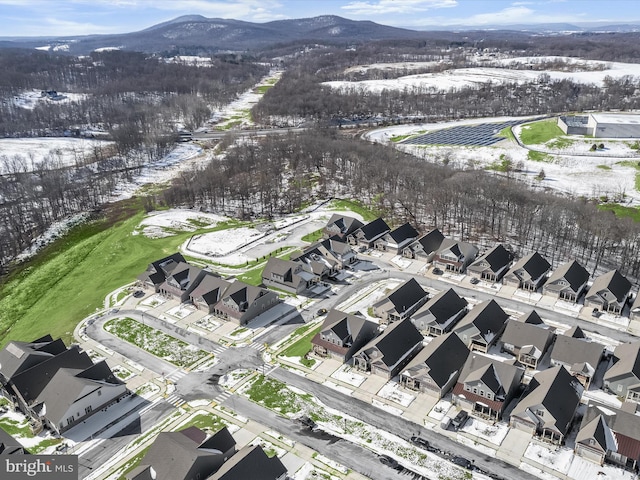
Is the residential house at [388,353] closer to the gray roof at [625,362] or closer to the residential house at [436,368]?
the residential house at [436,368]

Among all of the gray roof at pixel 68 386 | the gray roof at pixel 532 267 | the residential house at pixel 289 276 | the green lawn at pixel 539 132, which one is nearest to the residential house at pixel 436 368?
the gray roof at pixel 532 267

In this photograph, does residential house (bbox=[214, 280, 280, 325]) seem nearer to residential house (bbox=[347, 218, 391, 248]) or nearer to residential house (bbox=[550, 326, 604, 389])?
residential house (bbox=[347, 218, 391, 248])

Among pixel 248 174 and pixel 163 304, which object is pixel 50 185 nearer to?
pixel 248 174

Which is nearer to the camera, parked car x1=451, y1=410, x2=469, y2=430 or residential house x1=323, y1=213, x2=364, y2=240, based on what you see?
parked car x1=451, y1=410, x2=469, y2=430

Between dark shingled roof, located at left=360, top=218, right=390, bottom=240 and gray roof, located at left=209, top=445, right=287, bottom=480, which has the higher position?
dark shingled roof, located at left=360, top=218, right=390, bottom=240

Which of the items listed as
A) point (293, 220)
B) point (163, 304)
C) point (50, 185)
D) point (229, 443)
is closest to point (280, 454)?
point (229, 443)

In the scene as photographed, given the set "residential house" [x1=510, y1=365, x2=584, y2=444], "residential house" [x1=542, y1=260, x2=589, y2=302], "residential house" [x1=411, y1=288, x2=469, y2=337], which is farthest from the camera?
"residential house" [x1=542, y1=260, x2=589, y2=302]

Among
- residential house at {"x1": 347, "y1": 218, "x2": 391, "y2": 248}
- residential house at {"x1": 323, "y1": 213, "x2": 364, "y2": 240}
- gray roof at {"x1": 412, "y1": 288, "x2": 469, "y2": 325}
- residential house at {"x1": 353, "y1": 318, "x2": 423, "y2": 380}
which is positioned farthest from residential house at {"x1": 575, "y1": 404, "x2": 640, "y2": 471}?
residential house at {"x1": 323, "y1": 213, "x2": 364, "y2": 240}
